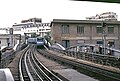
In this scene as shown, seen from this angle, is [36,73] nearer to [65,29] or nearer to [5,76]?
[5,76]

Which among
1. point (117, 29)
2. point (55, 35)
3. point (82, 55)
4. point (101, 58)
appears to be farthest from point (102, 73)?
point (117, 29)

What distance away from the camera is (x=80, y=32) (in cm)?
5769

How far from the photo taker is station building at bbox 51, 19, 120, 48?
184ft

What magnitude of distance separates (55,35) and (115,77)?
39.9 metres

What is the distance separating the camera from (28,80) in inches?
700

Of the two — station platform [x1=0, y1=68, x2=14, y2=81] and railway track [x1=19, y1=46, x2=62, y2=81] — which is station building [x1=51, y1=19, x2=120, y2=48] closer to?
railway track [x1=19, y1=46, x2=62, y2=81]

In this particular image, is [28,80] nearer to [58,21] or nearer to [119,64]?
[119,64]

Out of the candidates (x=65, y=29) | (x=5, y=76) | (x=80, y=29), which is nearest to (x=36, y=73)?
(x=5, y=76)

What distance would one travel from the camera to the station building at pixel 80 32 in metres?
56.2

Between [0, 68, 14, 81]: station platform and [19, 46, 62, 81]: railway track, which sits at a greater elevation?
[0, 68, 14, 81]: station platform

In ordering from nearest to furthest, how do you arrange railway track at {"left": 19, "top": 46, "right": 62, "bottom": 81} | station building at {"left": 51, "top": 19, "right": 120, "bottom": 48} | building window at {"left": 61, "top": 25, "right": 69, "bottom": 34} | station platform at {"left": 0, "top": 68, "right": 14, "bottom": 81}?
station platform at {"left": 0, "top": 68, "right": 14, "bottom": 81}
railway track at {"left": 19, "top": 46, "right": 62, "bottom": 81}
station building at {"left": 51, "top": 19, "right": 120, "bottom": 48}
building window at {"left": 61, "top": 25, "right": 69, "bottom": 34}

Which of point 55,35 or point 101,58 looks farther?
point 55,35

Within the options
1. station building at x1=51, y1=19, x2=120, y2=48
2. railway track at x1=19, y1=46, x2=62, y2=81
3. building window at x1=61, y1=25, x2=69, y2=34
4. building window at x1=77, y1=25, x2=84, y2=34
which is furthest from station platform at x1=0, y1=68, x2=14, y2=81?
building window at x1=77, y1=25, x2=84, y2=34

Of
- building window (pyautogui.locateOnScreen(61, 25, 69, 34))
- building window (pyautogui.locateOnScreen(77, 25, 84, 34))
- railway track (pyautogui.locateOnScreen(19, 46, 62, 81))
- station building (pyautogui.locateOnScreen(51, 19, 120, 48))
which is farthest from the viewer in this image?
building window (pyautogui.locateOnScreen(77, 25, 84, 34))
